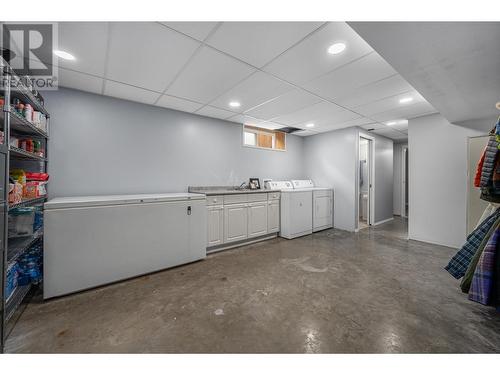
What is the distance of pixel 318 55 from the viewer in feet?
6.00

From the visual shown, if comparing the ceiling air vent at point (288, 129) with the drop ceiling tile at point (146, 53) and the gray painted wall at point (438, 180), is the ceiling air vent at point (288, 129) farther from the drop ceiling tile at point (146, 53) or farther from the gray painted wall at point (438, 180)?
the drop ceiling tile at point (146, 53)

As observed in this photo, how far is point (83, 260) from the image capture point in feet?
6.59

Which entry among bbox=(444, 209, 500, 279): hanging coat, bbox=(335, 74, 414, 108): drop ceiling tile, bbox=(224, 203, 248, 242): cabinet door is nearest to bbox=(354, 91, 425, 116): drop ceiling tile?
bbox=(335, 74, 414, 108): drop ceiling tile

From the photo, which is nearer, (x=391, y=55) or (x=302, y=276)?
(x=391, y=55)

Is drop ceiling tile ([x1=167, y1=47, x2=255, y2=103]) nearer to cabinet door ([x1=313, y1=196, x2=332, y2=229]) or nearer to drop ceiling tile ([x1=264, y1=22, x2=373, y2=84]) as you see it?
drop ceiling tile ([x1=264, y1=22, x2=373, y2=84])

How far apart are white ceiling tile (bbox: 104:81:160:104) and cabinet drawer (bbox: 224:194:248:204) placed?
1.81m

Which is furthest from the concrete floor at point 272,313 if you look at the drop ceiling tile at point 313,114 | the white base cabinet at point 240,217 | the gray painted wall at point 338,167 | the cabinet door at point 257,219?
the drop ceiling tile at point 313,114

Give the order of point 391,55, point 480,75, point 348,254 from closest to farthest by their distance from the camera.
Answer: point 391,55, point 480,75, point 348,254

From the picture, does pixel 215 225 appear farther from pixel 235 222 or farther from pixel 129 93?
pixel 129 93

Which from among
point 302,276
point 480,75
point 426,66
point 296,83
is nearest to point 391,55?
point 426,66

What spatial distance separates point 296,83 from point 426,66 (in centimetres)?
123

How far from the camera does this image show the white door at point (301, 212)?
12.9 ft

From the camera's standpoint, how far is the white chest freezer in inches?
74.9
